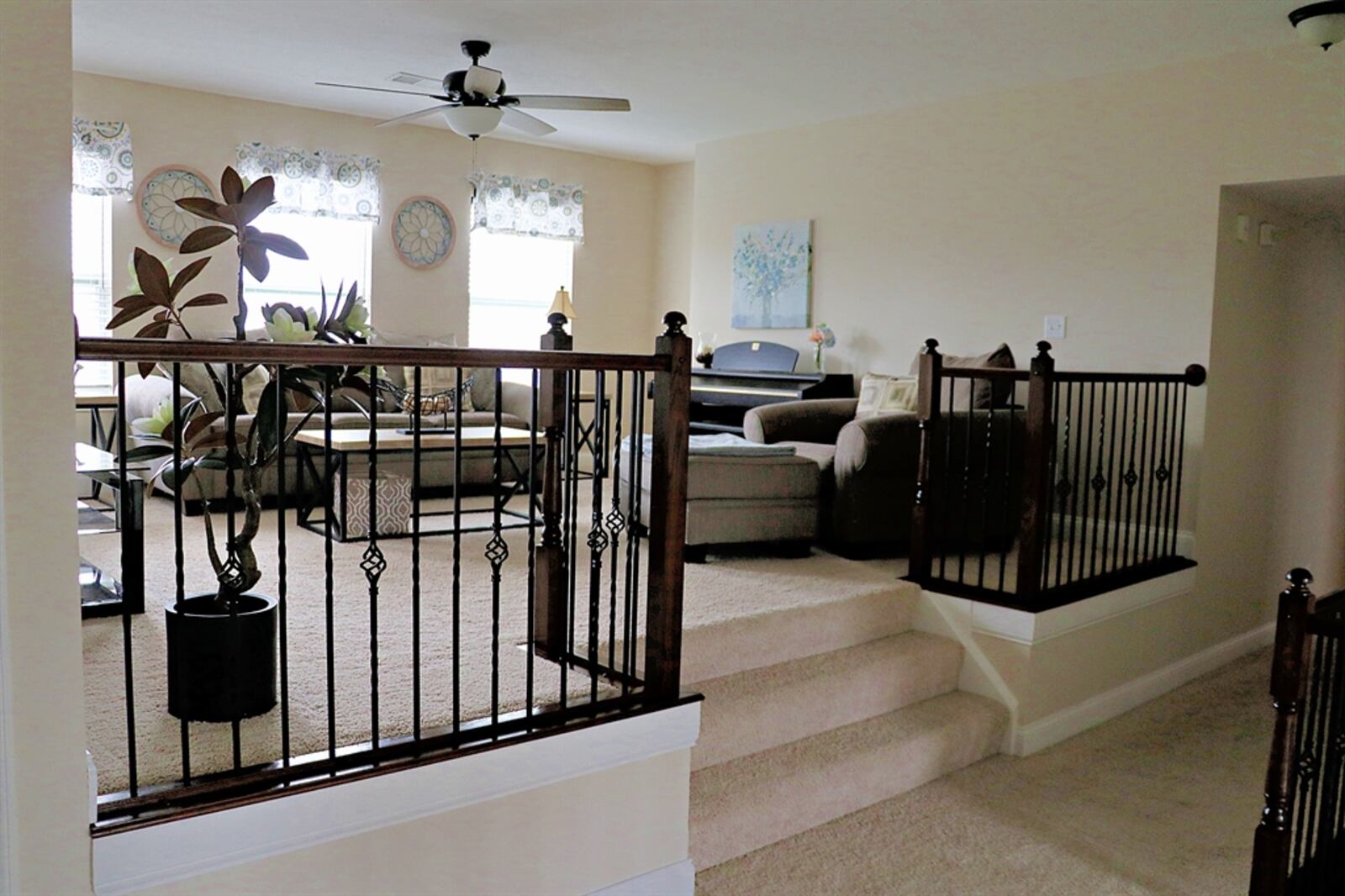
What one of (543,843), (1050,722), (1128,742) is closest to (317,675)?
(543,843)

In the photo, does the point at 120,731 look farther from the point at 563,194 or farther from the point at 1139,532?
the point at 563,194

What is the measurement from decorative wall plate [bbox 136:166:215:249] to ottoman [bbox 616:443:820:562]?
3.66 m

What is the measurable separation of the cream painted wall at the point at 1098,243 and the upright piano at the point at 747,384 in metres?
0.32

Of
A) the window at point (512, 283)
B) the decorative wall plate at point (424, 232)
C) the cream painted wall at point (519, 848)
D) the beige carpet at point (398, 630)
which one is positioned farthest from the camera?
the window at point (512, 283)

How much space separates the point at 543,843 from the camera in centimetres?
254

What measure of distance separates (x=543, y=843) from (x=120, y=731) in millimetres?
1000

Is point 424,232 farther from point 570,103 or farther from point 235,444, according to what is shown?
point 235,444

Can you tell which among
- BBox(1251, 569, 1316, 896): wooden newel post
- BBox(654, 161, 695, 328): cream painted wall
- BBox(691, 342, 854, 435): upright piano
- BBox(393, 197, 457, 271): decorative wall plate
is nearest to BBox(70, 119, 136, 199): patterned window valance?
BBox(393, 197, 457, 271): decorative wall plate

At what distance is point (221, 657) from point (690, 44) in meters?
3.64

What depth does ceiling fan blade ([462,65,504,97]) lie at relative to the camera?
4738mm

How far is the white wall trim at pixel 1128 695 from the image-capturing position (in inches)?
158

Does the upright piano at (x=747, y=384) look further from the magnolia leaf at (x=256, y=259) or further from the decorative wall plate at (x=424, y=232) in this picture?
the magnolia leaf at (x=256, y=259)

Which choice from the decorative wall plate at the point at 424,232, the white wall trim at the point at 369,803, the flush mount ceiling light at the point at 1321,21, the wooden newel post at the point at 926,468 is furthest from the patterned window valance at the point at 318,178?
the flush mount ceiling light at the point at 1321,21

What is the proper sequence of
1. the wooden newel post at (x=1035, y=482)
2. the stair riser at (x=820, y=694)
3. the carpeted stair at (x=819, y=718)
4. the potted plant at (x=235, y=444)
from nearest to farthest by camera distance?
the potted plant at (x=235, y=444) < the carpeted stair at (x=819, y=718) < the stair riser at (x=820, y=694) < the wooden newel post at (x=1035, y=482)
